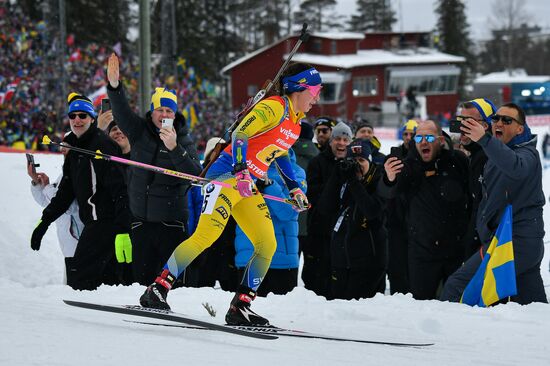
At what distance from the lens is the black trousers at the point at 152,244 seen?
22.1 ft

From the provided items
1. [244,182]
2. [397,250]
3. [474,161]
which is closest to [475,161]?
[474,161]

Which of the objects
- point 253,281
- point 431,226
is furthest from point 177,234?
point 431,226

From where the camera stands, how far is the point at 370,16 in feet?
283

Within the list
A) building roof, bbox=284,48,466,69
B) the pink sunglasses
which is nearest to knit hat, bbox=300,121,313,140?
the pink sunglasses

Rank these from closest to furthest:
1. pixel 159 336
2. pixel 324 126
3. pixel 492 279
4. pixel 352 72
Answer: pixel 159 336
pixel 492 279
pixel 324 126
pixel 352 72

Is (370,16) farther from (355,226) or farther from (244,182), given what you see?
(244,182)

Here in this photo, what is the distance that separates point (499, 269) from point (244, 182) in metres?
2.10

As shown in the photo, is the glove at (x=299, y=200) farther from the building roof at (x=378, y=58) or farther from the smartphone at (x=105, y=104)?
the building roof at (x=378, y=58)

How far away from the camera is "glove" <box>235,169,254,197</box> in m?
5.17

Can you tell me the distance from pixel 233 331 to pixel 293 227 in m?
2.05

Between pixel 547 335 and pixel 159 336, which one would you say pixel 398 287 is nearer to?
pixel 547 335

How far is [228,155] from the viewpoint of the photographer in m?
5.70

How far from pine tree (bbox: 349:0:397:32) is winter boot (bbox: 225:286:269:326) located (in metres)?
81.0

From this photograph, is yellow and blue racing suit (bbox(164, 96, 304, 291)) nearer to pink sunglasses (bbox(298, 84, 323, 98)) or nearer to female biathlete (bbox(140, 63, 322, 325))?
female biathlete (bbox(140, 63, 322, 325))
